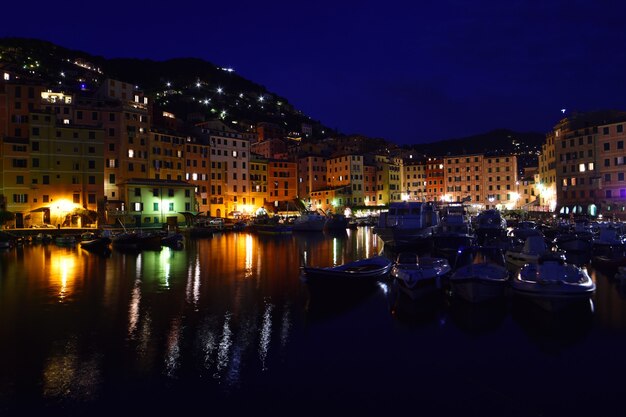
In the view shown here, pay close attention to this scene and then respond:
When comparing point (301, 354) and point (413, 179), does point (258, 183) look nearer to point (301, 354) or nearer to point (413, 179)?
point (413, 179)

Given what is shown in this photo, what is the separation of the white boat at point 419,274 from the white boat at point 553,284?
10.7 feet

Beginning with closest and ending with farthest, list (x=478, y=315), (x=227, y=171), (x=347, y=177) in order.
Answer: (x=478, y=315) < (x=227, y=171) < (x=347, y=177)

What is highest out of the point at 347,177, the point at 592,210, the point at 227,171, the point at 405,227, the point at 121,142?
the point at 121,142

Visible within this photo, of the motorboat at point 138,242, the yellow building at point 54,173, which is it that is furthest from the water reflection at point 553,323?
the yellow building at point 54,173

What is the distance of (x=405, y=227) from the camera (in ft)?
147

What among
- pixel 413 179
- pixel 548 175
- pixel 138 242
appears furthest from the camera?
pixel 413 179

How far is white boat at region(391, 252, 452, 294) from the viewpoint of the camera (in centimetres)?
1947

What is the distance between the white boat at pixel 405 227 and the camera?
141 feet

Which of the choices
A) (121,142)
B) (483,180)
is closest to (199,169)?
(121,142)

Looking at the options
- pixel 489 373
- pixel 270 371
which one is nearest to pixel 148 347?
pixel 270 371

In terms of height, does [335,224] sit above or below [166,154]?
below

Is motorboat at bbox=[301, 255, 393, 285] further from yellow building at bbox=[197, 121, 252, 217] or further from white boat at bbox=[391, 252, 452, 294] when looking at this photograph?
yellow building at bbox=[197, 121, 252, 217]

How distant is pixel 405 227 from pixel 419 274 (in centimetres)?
2551

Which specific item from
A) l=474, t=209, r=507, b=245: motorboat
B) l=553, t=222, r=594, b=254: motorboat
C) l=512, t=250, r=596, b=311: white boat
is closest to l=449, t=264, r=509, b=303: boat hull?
l=512, t=250, r=596, b=311: white boat
